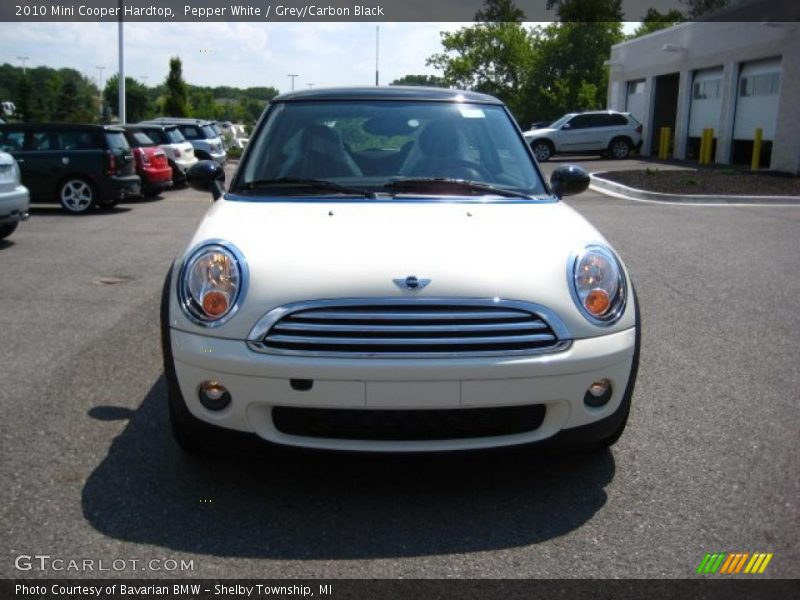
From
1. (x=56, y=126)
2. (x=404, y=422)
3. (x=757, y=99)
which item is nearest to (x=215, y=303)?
(x=404, y=422)

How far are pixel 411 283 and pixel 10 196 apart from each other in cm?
807

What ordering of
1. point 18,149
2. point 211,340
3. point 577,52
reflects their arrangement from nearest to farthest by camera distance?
point 211,340
point 18,149
point 577,52

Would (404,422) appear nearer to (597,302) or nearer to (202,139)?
(597,302)

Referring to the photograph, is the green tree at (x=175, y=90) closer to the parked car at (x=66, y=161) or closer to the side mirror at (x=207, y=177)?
the parked car at (x=66, y=161)

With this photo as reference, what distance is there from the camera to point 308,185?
167 inches

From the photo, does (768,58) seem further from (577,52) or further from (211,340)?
(577,52)

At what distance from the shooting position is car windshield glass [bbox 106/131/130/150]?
1430 cm

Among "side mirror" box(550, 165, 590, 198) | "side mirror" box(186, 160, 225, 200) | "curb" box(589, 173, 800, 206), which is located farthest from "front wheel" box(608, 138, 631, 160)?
"side mirror" box(186, 160, 225, 200)

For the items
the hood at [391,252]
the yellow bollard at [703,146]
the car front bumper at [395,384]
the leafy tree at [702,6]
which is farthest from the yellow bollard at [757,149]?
the leafy tree at [702,6]

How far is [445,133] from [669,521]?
242cm

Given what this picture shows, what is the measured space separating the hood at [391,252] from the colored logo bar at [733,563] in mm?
915

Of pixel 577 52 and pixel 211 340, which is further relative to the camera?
pixel 577 52

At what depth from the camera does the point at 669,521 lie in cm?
320
